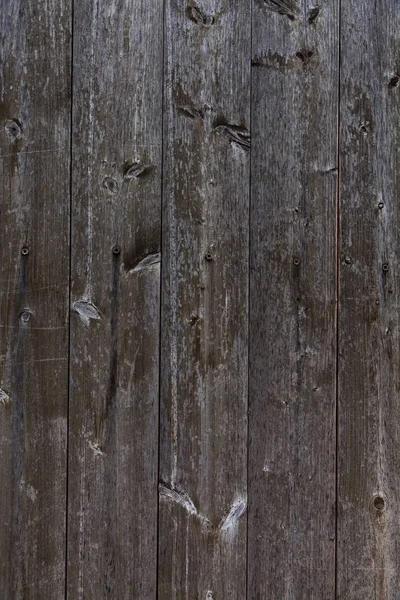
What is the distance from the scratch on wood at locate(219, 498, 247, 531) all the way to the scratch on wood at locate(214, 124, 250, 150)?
741 millimetres

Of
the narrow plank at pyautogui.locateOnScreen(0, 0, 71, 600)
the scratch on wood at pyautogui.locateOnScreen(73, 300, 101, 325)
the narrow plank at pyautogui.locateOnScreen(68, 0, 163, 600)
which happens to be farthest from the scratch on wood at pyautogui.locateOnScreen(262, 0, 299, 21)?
the scratch on wood at pyautogui.locateOnScreen(73, 300, 101, 325)

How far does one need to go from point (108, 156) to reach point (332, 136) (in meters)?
0.47

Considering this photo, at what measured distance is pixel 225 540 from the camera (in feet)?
3.41

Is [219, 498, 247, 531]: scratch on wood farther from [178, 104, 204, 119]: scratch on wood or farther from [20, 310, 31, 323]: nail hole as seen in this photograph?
[178, 104, 204, 119]: scratch on wood

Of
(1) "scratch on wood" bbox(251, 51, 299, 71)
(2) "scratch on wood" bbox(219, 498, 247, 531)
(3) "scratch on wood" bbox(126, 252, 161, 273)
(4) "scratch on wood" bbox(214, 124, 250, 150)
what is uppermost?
(1) "scratch on wood" bbox(251, 51, 299, 71)

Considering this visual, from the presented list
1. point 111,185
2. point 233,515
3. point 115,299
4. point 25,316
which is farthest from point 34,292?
point 233,515

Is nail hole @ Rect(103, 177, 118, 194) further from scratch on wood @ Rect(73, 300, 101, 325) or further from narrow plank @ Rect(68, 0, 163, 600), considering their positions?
scratch on wood @ Rect(73, 300, 101, 325)

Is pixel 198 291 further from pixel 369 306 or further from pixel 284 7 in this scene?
pixel 284 7

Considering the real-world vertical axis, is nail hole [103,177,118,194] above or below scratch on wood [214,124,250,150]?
below

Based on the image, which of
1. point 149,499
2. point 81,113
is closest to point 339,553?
point 149,499

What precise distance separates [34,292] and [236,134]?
20.9 inches

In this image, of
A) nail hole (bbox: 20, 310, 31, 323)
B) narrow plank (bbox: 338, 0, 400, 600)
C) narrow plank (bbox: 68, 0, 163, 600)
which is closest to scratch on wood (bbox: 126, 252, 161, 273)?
narrow plank (bbox: 68, 0, 163, 600)

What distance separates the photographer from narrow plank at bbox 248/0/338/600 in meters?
1.05

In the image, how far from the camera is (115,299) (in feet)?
3.41
